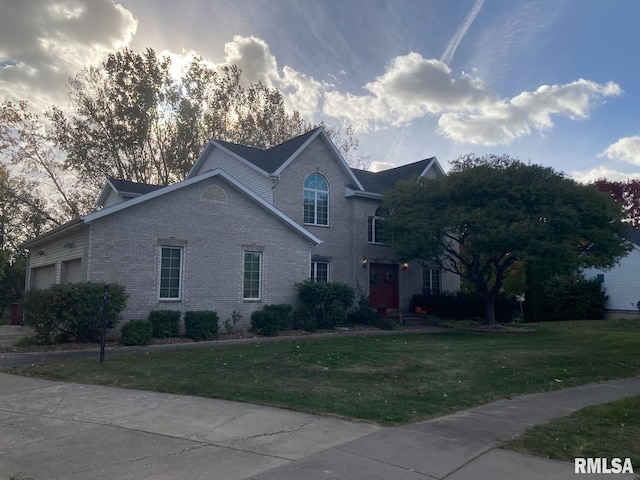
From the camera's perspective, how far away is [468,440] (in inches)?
233

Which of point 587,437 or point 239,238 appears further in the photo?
point 239,238

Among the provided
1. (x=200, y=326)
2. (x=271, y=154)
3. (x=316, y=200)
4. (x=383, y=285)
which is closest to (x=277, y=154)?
(x=271, y=154)

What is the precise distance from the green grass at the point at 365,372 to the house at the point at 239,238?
3.63 meters

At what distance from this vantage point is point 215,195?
17297mm

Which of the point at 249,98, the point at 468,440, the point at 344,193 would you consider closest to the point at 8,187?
the point at 249,98

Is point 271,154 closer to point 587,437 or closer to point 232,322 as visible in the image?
point 232,322

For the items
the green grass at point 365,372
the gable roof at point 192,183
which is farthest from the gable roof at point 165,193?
the green grass at point 365,372

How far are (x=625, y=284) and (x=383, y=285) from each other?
15.1 m

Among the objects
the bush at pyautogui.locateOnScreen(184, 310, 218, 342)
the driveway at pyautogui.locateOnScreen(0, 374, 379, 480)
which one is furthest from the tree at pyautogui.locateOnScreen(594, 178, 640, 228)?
the driveway at pyautogui.locateOnScreen(0, 374, 379, 480)

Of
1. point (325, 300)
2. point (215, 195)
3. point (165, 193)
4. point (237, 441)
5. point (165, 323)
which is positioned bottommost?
point (237, 441)

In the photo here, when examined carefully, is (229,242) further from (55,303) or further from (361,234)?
(361,234)

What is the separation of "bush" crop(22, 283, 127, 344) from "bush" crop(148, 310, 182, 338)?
4.09 ft

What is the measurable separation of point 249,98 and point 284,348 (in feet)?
86.6

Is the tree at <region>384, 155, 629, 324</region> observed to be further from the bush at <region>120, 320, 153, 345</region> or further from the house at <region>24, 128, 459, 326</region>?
the bush at <region>120, 320, 153, 345</region>
